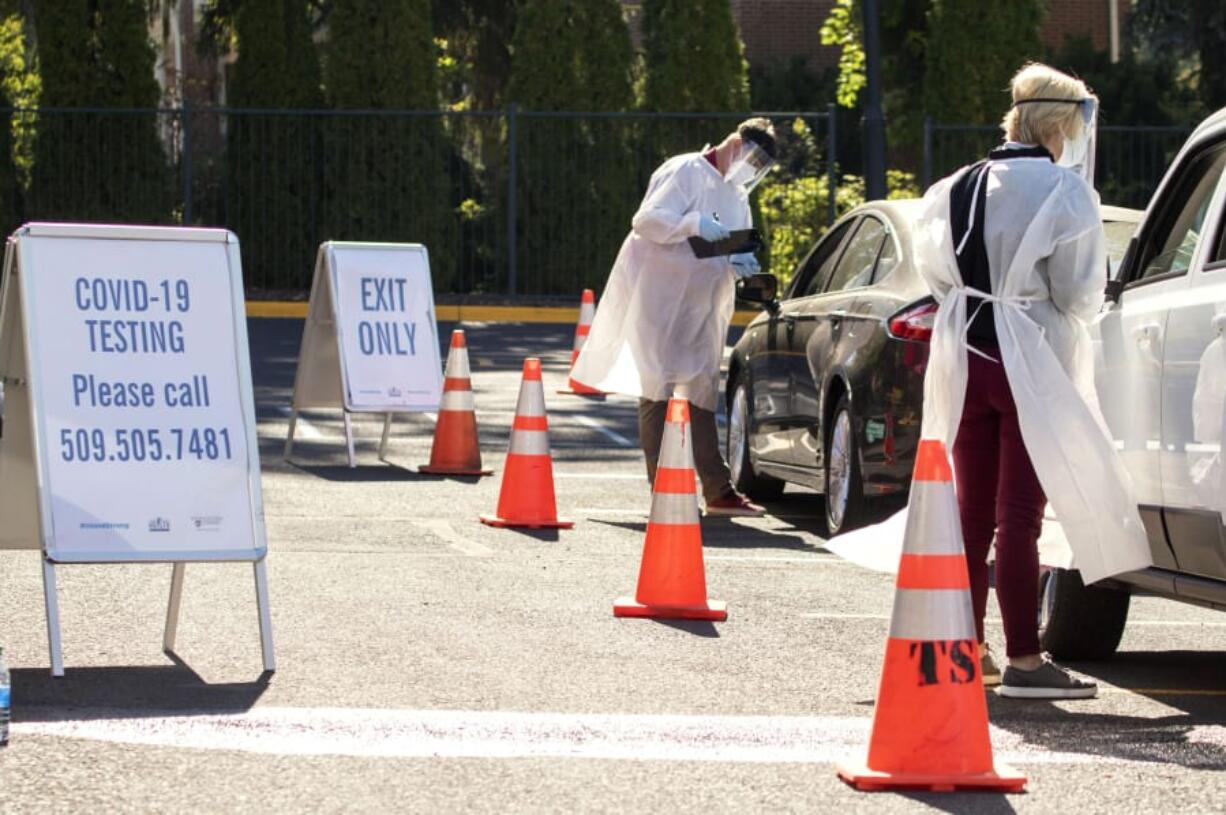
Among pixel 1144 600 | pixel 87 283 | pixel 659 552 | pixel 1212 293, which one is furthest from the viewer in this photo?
pixel 1144 600

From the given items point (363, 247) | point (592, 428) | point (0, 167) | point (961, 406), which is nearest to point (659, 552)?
point (961, 406)

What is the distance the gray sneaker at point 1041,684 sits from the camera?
7371 millimetres

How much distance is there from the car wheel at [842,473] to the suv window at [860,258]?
637mm

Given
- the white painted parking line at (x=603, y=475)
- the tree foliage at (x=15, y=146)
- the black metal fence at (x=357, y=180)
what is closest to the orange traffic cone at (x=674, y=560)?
the white painted parking line at (x=603, y=475)

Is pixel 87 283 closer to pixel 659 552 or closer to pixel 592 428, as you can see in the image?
pixel 659 552

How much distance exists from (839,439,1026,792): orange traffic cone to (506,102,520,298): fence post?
2245cm

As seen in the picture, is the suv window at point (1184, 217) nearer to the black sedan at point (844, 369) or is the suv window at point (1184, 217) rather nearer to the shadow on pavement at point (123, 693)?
the black sedan at point (844, 369)

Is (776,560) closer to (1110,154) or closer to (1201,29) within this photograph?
(1110,154)

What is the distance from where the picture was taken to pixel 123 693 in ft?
23.3

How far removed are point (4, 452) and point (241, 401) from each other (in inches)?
31.1

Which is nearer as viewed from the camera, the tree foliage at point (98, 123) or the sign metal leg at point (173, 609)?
the sign metal leg at point (173, 609)

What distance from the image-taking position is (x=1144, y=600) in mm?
10117

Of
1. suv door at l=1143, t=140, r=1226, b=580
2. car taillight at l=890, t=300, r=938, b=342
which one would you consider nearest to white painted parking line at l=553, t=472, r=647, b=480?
car taillight at l=890, t=300, r=938, b=342

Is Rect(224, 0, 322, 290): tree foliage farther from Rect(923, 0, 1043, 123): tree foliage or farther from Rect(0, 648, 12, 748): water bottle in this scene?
Rect(0, 648, 12, 748): water bottle
